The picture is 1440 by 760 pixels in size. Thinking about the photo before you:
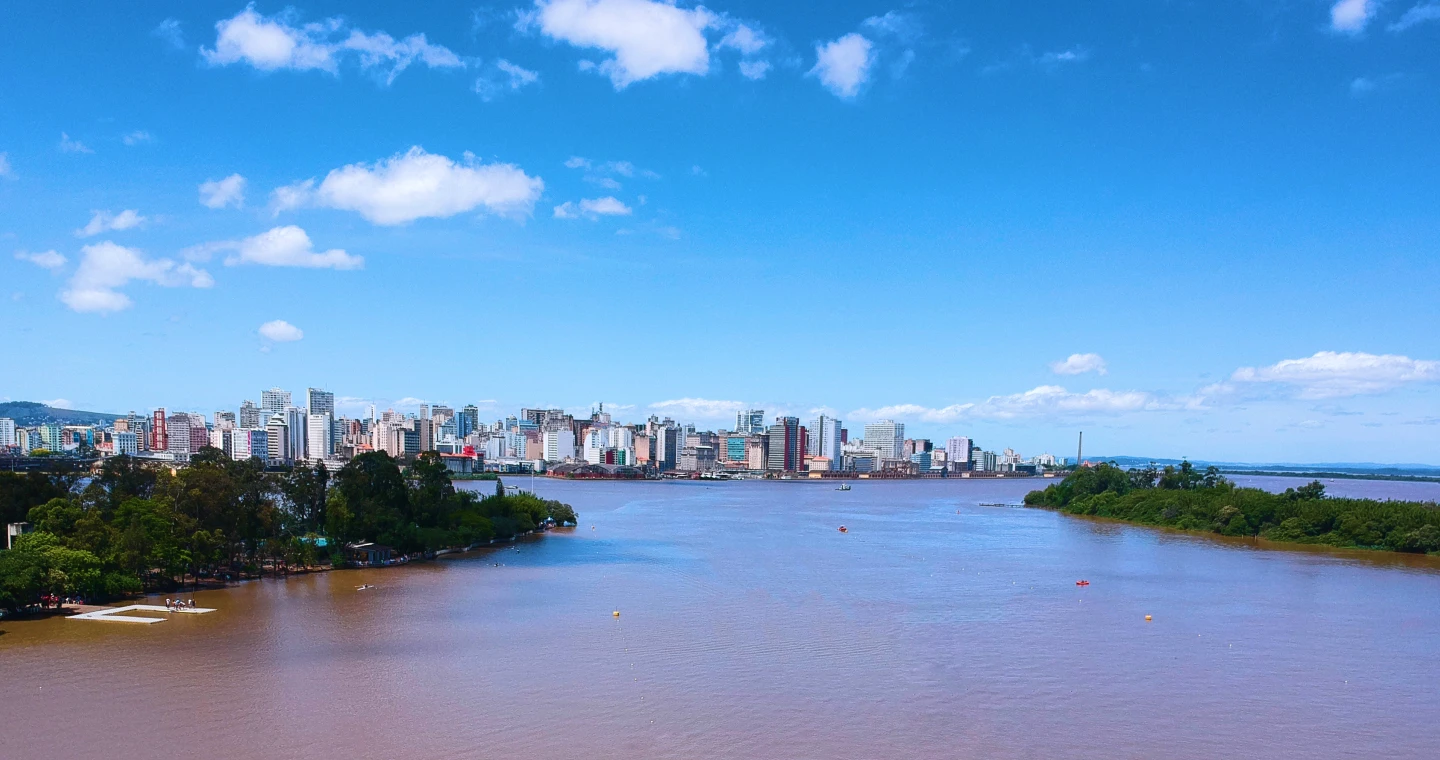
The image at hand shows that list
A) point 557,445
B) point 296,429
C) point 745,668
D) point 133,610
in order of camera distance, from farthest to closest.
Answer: point 557,445 < point 296,429 < point 133,610 < point 745,668

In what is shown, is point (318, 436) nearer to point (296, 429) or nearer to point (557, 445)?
point (296, 429)

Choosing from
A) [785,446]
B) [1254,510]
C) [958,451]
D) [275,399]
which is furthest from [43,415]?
[1254,510]

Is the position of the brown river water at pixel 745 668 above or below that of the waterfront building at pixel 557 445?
above

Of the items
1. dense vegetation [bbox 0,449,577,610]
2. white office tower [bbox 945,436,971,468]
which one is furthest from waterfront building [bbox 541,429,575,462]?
dense vegetation [bbox 0,449,577,610]

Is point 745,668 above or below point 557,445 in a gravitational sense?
above

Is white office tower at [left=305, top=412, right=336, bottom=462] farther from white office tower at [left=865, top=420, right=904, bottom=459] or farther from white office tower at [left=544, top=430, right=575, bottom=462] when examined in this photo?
white office tower at [left=865, top=420, right=904, bottom=459]

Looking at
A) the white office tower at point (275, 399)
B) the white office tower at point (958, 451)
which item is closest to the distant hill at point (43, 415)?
the white office tower at point (275, 399)

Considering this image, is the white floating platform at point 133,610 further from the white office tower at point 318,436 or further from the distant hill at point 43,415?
the distant hill at point 43,415
